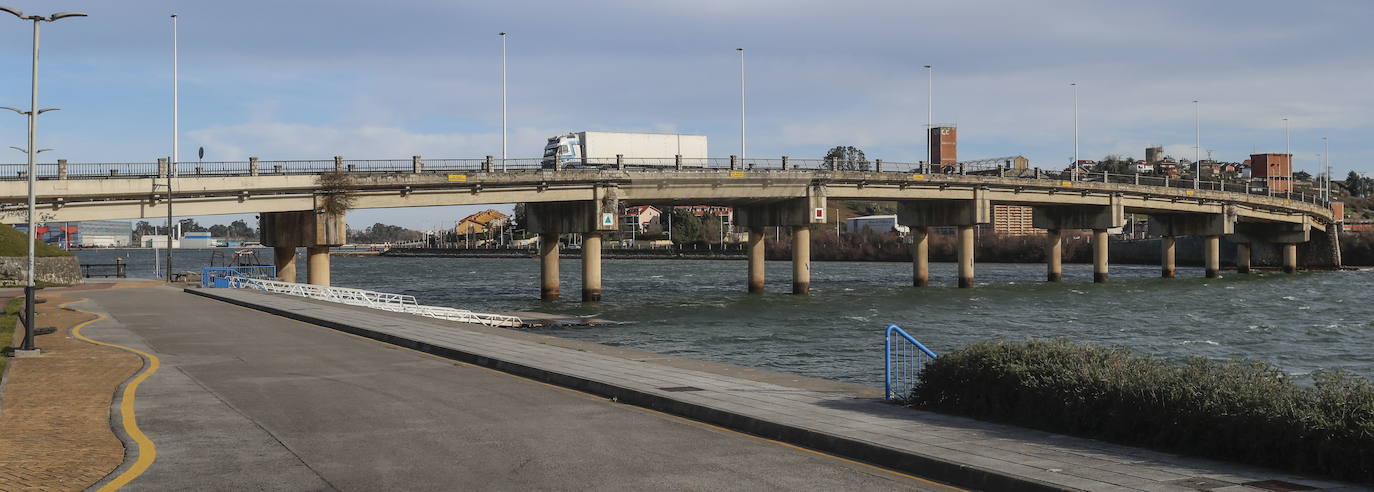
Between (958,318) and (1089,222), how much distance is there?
47233 mm

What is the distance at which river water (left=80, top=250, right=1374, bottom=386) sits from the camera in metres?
35.7

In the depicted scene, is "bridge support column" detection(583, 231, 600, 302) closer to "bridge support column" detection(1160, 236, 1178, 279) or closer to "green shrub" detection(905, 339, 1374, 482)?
"green shrub" detection(905, 339, 1374, 482)

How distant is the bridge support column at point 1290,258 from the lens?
4353 inches

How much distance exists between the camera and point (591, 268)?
218 feet

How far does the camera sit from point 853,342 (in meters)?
38.3

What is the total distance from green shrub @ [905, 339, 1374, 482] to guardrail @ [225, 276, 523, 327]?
24.6 m

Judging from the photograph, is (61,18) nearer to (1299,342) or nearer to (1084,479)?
(1084,479)

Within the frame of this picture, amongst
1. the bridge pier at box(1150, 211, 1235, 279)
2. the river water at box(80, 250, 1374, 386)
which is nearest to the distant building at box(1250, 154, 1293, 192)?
the bridge pier at box(1150, 211, 1235, 279)

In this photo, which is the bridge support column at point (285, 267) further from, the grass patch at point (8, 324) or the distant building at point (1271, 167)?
the distant building at point (1271, 167)

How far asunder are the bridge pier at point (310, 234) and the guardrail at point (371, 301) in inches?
111

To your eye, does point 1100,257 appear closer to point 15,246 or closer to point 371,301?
point 371,301

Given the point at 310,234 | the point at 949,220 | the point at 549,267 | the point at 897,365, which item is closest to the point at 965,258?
the point at 949,220

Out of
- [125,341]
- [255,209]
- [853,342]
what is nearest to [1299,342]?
[853,342]

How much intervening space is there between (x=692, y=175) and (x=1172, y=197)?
1958 inches
